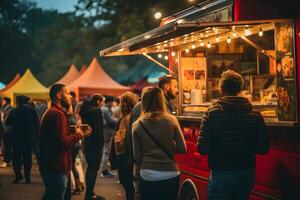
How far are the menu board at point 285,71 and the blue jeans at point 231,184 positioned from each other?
2.69ft

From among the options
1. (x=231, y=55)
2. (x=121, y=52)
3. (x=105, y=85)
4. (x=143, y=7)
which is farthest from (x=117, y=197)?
(x=143, y=7)

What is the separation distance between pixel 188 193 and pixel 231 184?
2729mm

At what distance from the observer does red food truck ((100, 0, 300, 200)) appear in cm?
610

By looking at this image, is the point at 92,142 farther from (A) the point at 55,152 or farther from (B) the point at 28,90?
(B) the point at 28,90

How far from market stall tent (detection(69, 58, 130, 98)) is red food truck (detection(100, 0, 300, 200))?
41.9 ft

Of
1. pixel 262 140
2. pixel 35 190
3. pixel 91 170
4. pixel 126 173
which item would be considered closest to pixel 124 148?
pixel 126 173

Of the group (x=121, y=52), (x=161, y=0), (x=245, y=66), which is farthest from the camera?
(x=161, y=0)

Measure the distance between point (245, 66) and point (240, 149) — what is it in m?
4.43

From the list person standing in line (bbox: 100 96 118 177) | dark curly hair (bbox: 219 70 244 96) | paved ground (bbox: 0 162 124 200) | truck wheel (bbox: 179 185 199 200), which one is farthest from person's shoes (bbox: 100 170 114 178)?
dark curly hair (bbox: 219 70 244 96)

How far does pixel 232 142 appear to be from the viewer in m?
5.72

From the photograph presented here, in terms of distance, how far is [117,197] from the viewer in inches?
460

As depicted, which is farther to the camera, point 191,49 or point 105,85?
point 105,85

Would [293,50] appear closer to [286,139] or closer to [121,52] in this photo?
[286,139]

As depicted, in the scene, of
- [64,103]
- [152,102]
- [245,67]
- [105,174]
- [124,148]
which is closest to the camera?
[152,102]
